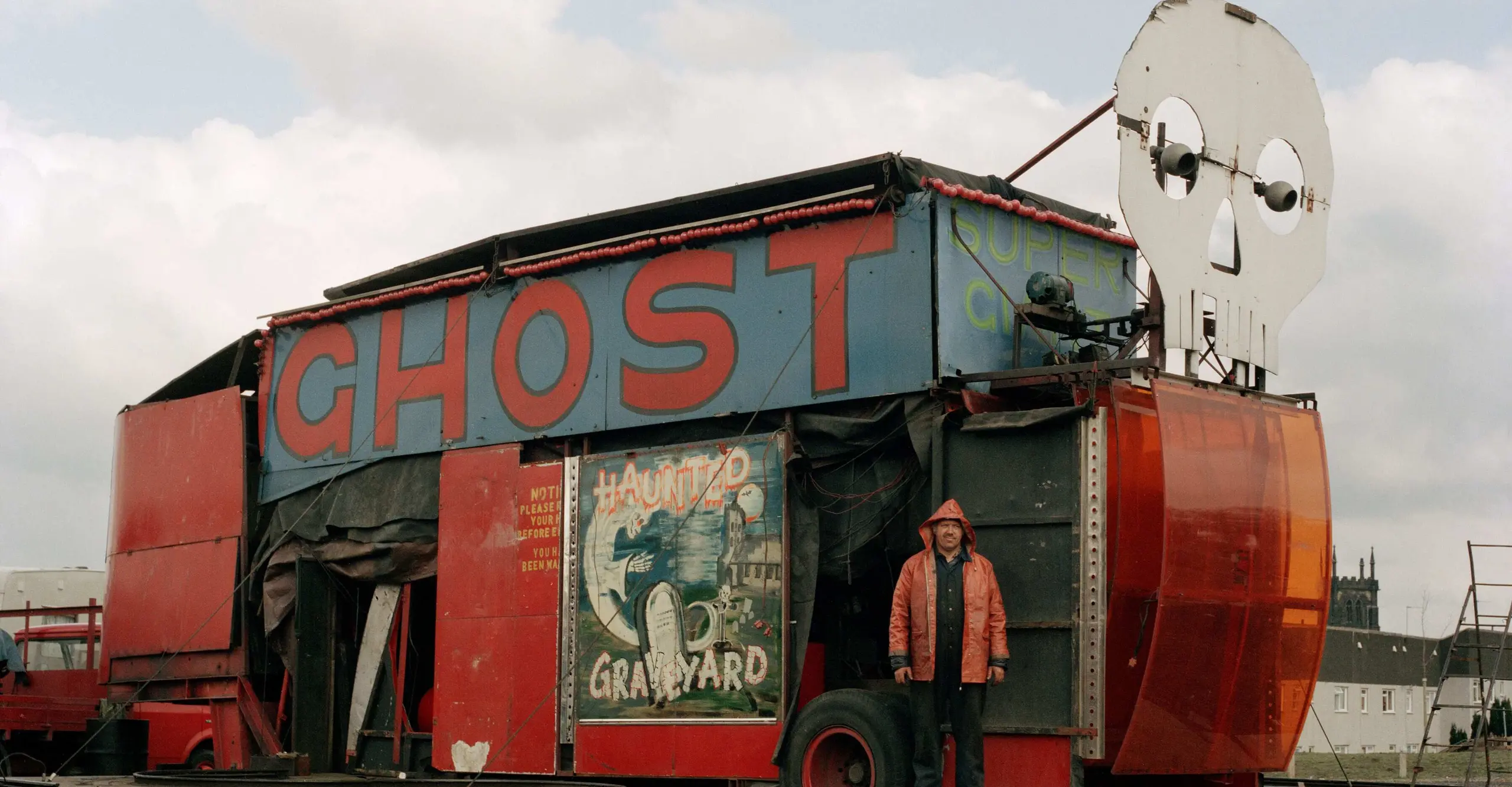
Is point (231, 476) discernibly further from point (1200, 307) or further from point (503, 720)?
point (1200, 307)

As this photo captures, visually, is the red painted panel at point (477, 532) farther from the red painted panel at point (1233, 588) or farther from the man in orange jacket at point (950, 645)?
the red painted panel at point (1233, 588)

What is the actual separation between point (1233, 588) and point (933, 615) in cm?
239

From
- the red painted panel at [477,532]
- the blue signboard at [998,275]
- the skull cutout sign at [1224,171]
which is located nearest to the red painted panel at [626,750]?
the red painted panel at [477,532]

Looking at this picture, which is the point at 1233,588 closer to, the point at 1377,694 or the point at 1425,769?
the point at 1425,769

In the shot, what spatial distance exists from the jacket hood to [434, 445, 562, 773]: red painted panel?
4.43 meters

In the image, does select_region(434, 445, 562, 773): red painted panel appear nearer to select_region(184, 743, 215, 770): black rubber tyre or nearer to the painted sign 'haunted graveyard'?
the painted sign 'haunted graveyard'

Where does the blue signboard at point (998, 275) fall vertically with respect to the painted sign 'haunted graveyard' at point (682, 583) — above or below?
above

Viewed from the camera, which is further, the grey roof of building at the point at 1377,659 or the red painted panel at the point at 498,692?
the grey roof of building at the point at 1377,659

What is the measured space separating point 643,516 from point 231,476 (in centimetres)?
650

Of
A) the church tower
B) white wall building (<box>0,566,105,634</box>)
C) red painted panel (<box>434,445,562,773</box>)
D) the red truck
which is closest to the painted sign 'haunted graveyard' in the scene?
red painted panel (<box>434,445,562,773</box>)

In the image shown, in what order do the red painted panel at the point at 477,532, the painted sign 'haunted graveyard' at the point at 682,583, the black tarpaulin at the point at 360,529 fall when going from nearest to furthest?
1. the painted sign 'haunted graveyard' at the point at 682,583
2. the red painted panel at the point at 477,532
3. the black tarpaulin at the point at 360,529

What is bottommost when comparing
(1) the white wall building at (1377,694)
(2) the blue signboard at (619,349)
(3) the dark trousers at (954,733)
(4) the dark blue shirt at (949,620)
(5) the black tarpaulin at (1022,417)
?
(1) the white wall building at (1377,694)

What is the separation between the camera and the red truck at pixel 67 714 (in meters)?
17.6

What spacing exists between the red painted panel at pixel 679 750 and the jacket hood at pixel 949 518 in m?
2.27
